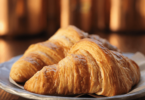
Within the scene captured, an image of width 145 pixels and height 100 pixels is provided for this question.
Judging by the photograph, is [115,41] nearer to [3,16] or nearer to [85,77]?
[3,16]

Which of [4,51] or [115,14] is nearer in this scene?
[4,51]

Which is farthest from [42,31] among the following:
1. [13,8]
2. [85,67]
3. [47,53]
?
[85,67]

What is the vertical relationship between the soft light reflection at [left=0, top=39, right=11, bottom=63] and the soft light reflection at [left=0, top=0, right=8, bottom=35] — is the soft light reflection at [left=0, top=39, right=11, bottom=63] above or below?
below

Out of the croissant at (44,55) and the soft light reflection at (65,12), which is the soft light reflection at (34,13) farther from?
the croissant at (44,55)

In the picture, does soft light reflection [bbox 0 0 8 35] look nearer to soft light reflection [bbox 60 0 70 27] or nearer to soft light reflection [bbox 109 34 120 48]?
soft light reflection [bbox 60 0 70 27]

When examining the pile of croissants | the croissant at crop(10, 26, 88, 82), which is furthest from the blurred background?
the pile of croissants

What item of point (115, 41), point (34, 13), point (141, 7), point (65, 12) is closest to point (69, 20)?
point (65, 12)
